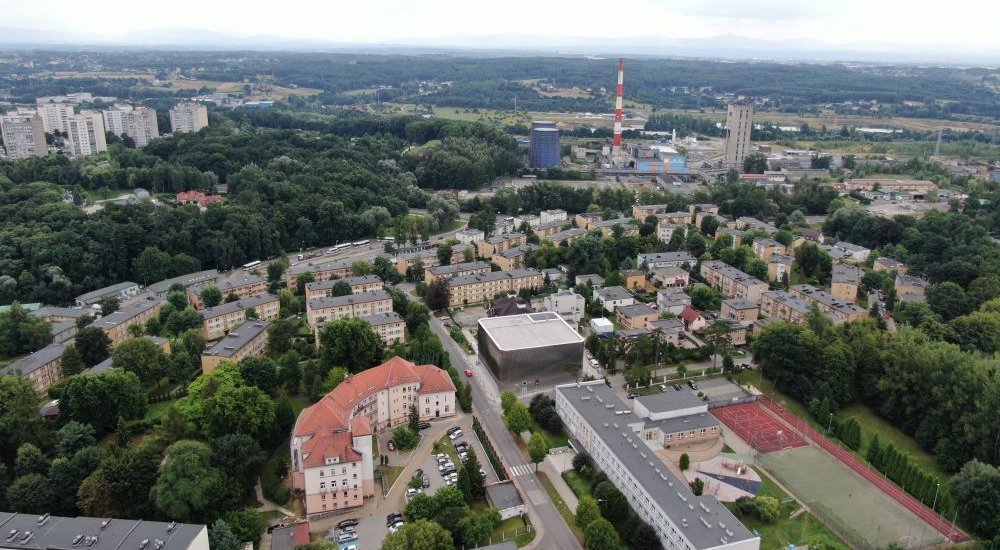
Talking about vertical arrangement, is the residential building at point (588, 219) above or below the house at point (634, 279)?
above

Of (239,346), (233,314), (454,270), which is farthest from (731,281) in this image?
(233,314)

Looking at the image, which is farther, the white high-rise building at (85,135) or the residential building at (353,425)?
the white high-rise building at (85,135)

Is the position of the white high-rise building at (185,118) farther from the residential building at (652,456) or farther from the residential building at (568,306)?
the residential building at (652,456)

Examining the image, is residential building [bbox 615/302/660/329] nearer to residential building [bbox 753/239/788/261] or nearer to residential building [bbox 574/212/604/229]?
residential building [bbox 753/239/788/261]

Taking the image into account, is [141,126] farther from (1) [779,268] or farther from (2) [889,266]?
(2) [889,266]

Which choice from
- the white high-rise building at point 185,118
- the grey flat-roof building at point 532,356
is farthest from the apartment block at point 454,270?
the white high-rise building at point 185,118

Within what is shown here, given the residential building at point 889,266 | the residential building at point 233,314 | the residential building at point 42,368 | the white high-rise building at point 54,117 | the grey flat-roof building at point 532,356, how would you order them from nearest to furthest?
the residential building at point 42,368 → the grey flat-roof building at point 532,356 → the residential building at point 233,314 → the residential building at point 889,266 → the white high-rise building at point 54,117

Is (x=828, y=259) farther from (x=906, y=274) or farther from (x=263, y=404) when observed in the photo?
(x=263, y=404)
